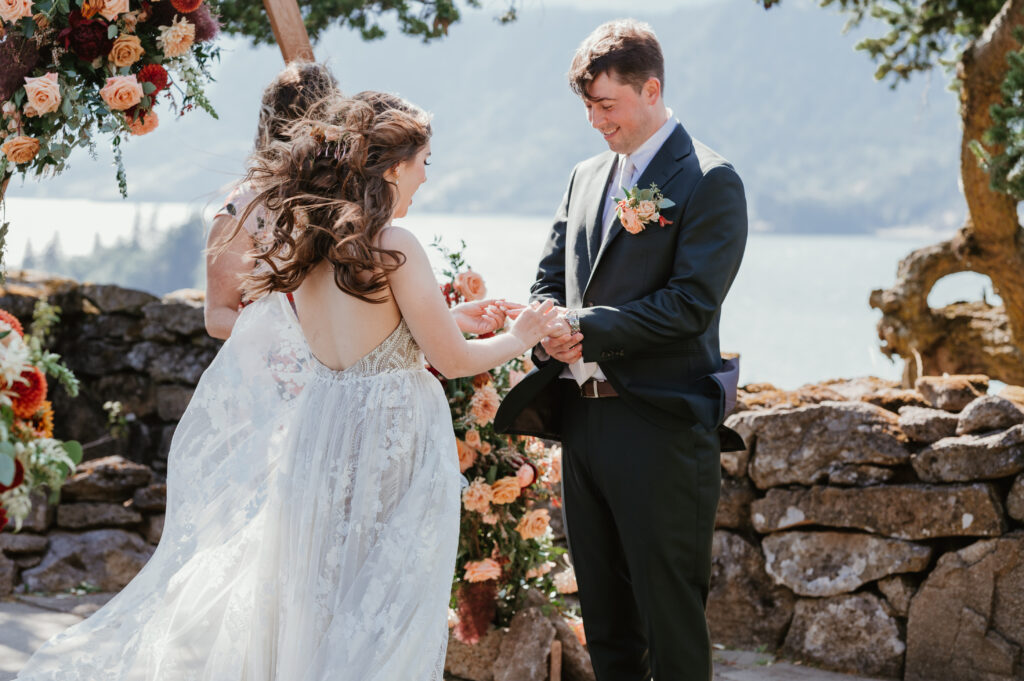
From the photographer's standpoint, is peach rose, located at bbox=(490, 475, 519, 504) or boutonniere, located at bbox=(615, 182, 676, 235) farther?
peach rose, located at bbox=(490, 475, 519, 504)

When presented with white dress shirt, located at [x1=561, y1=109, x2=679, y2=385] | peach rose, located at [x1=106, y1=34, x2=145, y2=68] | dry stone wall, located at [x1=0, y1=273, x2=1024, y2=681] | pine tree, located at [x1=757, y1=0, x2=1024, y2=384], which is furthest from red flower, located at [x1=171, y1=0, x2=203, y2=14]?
pine tree, located at [x1=757, y1=0, x2=1024, y2=384]

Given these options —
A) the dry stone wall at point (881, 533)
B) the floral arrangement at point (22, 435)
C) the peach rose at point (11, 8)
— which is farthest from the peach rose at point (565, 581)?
the peach rose at point (11, 8)

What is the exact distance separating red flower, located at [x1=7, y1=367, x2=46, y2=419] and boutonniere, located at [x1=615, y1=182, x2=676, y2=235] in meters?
1.49

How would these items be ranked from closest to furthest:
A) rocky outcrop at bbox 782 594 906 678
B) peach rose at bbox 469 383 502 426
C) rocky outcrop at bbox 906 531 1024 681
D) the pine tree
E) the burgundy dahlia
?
the burgundy dahlia, rocky outcrop at bbox 906 531 1024 681, peach rose at bbox 469 383 502 426, rocky outcrop at bbox 782 594 906 678, the pine tree

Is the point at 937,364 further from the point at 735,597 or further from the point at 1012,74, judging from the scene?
the point at 735,597

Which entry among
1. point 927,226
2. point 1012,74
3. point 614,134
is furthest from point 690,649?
point 927,226

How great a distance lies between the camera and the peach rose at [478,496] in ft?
11.7

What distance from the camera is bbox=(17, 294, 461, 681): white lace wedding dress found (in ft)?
8.01

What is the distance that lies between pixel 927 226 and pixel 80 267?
6109 cm

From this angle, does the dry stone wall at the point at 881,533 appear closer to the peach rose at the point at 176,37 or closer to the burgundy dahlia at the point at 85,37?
the peach rose at the point at 176,37

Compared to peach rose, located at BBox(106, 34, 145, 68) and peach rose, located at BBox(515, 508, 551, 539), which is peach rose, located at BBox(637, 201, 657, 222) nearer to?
peach rose, located at BBox(515, 508, 551, 539)

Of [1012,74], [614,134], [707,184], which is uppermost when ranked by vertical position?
[1012,74]

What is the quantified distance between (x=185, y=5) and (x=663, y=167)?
57.6 inches

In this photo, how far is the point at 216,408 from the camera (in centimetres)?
304
